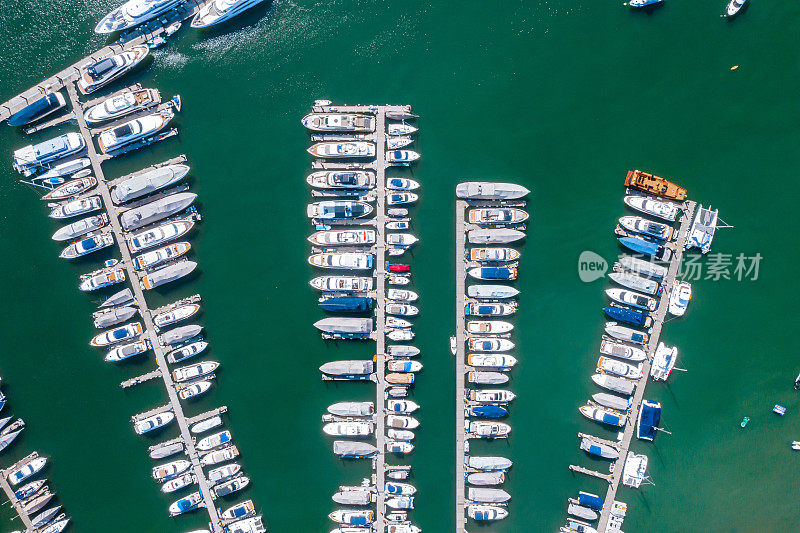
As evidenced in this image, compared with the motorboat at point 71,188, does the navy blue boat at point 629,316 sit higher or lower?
lower

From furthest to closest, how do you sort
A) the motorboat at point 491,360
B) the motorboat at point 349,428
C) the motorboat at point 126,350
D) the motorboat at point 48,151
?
the motorboat at point 349,428
the motorboat at point 491,360
the motorboat at point 126,350
the motorboat at point 48,151

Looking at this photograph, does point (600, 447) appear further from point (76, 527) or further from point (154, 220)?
point (76, 527)

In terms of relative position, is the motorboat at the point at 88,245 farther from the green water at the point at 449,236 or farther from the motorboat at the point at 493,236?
the motorboat at the point at 493,236

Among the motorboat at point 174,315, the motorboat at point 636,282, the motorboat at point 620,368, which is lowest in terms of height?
the motorboat at point 620,368

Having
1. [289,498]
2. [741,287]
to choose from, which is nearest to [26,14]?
[289,498]

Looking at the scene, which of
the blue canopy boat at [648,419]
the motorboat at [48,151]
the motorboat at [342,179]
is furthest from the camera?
the blue canopy boat at [648,419]

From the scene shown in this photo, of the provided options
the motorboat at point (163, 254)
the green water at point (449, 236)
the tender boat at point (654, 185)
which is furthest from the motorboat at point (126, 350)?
the tender boat at point (654, 185)

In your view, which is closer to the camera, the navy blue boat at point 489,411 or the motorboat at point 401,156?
the motorboat at point 401,156
